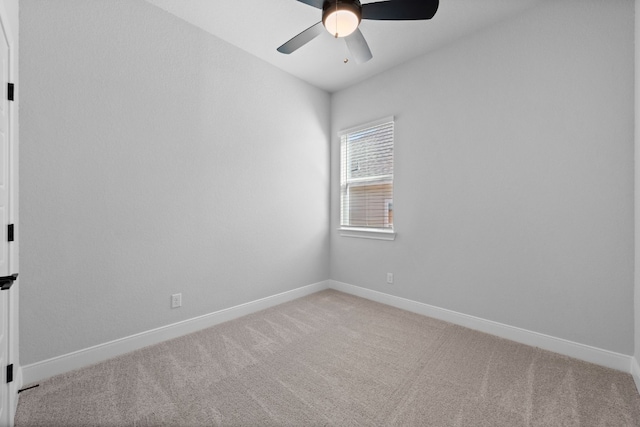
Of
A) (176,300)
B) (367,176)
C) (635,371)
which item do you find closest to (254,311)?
(176,300)

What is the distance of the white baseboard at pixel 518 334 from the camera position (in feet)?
6.44

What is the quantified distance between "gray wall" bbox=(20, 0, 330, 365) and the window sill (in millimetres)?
819

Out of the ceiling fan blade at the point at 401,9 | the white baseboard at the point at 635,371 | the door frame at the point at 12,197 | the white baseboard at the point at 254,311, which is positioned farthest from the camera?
the white baseboard at the point at 254,311

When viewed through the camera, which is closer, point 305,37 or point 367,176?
point 305,37

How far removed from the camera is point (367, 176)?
350 cm

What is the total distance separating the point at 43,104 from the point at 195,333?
2.06 m

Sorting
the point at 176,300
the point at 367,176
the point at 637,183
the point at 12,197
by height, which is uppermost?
the point at 367,176

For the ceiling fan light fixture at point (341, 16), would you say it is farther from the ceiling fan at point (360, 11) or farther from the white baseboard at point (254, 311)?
the white baseboard at point (254, 311)

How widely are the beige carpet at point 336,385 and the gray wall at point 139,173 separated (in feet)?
1.50

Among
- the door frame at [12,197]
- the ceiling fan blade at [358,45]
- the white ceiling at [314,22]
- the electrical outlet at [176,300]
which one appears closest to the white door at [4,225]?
the door frame at [12,197]

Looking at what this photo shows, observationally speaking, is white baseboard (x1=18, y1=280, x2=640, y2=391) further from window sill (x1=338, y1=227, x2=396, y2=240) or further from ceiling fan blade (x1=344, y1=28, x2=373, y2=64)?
ceiling fan blade (x1=344, y1=28, x2=373, y2=64)

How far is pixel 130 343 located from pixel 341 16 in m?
2.81

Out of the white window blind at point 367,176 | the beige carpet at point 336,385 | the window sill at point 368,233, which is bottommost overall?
the beige carpet at point 336,385

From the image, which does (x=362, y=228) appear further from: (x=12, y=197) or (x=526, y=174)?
(x=12, y=197)
